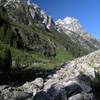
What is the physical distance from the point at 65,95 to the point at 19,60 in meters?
108

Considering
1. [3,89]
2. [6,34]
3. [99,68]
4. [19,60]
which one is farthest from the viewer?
[6,34]

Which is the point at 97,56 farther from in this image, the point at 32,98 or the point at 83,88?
the point at 32,98

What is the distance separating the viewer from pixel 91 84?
6303 centimetres

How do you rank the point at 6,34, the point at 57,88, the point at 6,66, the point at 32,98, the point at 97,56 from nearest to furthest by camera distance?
1. the point at 32,98
2. the point at 57,88
3. the point at 97,56
4. the point at 6,66
5. the point at 6,34

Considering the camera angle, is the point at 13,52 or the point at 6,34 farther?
the point at 6,34

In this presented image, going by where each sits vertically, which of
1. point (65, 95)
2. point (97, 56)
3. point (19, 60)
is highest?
point (19, 60)

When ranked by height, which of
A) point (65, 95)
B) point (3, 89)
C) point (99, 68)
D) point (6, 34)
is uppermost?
point (6, 34)

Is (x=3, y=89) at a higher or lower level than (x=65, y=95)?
higher

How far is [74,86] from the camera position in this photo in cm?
5444

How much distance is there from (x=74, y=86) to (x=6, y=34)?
5633 inches

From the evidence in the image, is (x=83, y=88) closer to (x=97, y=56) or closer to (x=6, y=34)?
(x=97, y=56)

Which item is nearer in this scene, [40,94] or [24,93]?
[40,94]

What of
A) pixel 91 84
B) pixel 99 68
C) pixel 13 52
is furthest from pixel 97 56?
pixel 13 52

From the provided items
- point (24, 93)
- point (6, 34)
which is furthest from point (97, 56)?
point (6, 34)
